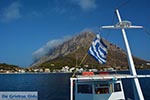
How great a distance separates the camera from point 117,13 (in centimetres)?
2986

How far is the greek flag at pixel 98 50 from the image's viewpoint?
2902 centimetres

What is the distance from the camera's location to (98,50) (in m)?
29.2

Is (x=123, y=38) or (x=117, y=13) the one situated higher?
(x=117, y=13)

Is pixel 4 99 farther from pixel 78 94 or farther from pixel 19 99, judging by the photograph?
pixel 78 94

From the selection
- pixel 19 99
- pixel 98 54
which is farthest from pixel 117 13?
pixel 19 99

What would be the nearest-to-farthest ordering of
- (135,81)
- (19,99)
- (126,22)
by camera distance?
(135,81)
(126,22)
(19,99)

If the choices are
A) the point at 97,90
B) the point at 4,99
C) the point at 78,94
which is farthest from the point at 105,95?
the point at 4,99

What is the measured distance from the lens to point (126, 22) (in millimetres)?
27656

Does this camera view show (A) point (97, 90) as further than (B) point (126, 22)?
Yes

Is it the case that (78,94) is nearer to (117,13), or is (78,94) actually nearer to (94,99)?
(94,99)

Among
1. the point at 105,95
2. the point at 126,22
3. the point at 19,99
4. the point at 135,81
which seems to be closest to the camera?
the point at 135,81

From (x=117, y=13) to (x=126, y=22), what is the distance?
255cm

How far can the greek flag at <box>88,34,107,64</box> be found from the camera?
29.0 m

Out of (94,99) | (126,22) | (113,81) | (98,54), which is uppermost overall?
(126,22)
